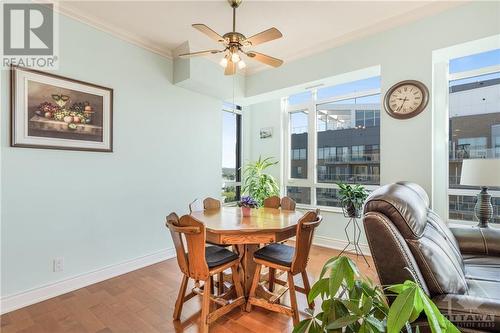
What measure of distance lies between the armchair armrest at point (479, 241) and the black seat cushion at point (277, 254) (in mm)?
1384

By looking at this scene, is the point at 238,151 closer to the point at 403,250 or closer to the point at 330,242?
the point at 330,242

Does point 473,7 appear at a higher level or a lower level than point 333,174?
higher

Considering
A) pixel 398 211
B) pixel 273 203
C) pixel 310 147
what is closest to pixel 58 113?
pixel 273 203

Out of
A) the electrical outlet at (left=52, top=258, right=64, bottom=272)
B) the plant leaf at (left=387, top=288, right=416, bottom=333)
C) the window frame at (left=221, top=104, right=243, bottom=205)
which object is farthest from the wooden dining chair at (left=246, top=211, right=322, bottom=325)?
the window frame at (left=221, top=104, right=243, bottom=205)

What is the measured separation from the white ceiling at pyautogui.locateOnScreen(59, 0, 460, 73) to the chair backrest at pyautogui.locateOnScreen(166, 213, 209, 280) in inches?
84.2

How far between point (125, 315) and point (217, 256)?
0.91 meters

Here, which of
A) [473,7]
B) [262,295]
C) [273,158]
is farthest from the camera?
[273,158]

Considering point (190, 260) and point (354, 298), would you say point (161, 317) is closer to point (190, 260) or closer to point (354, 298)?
point (190, 260)

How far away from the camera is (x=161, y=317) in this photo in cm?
209

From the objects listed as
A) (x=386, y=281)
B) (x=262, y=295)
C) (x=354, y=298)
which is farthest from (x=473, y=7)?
(x=262, y=295)

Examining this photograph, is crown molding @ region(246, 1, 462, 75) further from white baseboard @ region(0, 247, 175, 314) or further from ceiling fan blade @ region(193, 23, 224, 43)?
white baseboard @ region(0, 247, 175, 314)

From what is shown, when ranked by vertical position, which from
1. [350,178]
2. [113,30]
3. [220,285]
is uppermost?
[113,30]

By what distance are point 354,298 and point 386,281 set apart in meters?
0.51

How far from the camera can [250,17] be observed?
2777 millimetres
